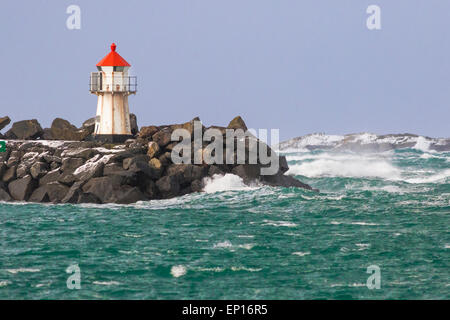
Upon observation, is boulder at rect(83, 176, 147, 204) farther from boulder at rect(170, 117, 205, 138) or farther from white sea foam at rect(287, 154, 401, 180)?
white sea foam at rect(287, 154, 401, 180)

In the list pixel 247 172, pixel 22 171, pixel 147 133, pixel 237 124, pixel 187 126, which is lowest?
pixel 247 172

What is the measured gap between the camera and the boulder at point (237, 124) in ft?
120

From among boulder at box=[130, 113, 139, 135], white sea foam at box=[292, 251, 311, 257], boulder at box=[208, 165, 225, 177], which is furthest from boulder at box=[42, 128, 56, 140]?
white sea foam at box=[292, 251, 311, 257]

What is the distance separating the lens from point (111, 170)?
31.9 meters

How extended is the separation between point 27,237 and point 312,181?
24.6m

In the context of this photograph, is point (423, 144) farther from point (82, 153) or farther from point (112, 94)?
point (82, 153)

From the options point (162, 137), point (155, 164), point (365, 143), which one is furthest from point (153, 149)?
point (365, 143)

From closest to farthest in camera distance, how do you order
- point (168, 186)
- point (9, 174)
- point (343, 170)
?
point (168, 186), point (9, 174), point (343, 170)

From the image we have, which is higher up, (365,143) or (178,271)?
(365,143)

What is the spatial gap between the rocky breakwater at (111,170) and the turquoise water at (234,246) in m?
1.07

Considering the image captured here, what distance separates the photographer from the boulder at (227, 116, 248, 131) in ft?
120

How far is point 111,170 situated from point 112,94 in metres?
6.56

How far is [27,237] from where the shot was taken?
22828mm
